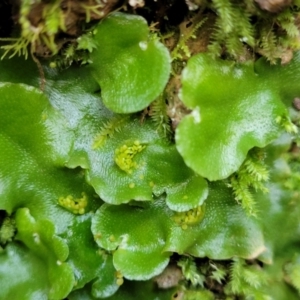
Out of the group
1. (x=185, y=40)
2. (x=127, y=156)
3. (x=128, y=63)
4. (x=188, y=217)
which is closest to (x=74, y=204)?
(x=127, y=156)

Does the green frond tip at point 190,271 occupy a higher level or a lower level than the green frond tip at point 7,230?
lower

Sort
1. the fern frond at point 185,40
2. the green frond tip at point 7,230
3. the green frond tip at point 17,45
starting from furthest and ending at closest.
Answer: the green frond tip at point 7,230 → the fern frond at point 185,40 → the green frond tip at point 17,45

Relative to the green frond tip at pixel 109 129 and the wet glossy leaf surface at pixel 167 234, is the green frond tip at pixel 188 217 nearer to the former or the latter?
the wet glossy leaf surface at pixel 167 234

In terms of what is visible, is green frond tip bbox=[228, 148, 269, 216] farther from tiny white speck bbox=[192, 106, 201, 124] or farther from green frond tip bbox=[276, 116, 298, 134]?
tiny white speck bbox=[192, 106, 201, 124]

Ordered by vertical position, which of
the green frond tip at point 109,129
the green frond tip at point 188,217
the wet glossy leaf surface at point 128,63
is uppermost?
the wet glossy leaf surface at point 128,63

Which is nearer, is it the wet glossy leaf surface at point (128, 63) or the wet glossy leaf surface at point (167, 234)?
the wet glossy leaf surface at point (128, 63)

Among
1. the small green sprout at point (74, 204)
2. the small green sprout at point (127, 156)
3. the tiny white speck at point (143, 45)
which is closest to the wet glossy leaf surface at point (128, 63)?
the tiny white speck at point (143, 45)

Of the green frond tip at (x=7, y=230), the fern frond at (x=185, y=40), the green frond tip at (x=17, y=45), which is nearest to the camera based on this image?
the green frond tip at (x=17, y=45)
